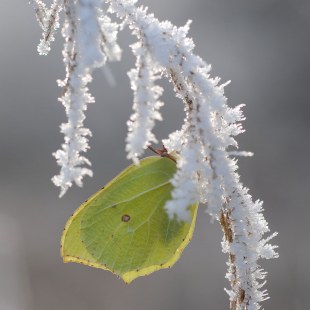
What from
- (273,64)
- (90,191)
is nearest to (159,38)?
(90,191)

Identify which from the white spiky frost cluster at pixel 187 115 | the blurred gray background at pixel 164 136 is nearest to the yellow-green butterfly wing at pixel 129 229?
the white spiky frost cluster at pixel 187 115

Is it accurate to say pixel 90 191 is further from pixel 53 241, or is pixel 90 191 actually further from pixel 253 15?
pixel 253 15

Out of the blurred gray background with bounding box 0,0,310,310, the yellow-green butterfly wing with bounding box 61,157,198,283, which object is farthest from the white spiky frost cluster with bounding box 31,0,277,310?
the blurred gray background with bounding box 0,0,310,310

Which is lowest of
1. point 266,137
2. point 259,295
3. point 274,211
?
point 259,295

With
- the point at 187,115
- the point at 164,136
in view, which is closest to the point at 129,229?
the point at 187,115

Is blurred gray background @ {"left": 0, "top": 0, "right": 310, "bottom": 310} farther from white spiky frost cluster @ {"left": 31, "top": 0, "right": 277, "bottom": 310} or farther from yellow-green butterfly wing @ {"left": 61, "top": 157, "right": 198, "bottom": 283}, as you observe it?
white spiky frost cluster @ {"left": 31, "top": 0, "right": 277, "bottom": 310}

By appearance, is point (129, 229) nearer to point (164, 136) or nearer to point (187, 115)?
point (187, 115)
